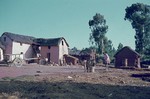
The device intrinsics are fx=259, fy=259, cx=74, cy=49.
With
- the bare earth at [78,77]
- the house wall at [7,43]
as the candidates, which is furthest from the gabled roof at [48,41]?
the bare earth at [78,77]

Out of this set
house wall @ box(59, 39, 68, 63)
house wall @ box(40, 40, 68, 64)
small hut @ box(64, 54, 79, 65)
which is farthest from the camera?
house wall @ box(59, 39, 68, 63)

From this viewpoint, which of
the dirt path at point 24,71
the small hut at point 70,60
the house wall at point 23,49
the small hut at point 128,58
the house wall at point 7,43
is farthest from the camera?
the small hut at point 70,60

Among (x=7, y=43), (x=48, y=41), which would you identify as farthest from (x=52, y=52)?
(x=7, y=43)

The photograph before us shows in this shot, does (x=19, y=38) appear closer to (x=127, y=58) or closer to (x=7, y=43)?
(x=7, y=43)

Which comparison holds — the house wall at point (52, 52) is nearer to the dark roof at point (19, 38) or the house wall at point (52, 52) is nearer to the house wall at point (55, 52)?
the house wall at point (55, 52)

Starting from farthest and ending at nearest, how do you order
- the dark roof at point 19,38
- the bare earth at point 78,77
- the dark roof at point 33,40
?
the dark roof at point 33,40, the dark roof at point 19,38, the bare earth at point 78,77

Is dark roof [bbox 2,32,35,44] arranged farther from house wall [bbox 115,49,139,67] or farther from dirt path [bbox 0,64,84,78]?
dirt path [bbox 0,64,84,78]

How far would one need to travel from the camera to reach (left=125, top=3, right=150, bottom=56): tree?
67.6m

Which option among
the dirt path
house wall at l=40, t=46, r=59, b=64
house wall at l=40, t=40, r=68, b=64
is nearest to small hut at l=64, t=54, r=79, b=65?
house wall at l=40, t=40, r=68, b=64

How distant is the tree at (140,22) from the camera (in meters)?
67.6

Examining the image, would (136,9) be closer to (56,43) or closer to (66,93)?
(56,43)

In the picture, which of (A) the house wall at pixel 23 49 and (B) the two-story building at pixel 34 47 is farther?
(A) the house wall at pixel 23 49

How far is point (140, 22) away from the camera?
6762 centimetres

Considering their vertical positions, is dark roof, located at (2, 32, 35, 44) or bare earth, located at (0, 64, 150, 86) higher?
dark roof, located at (2, 32, 35, 44)
